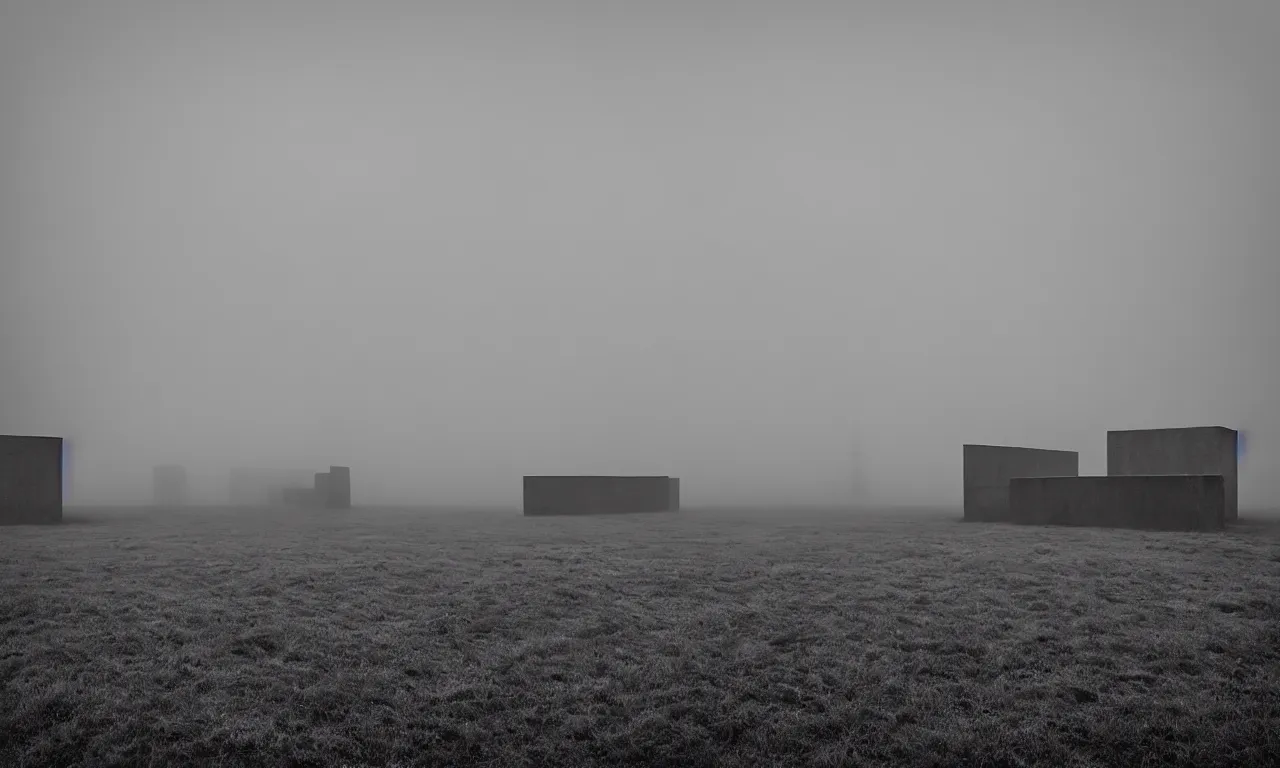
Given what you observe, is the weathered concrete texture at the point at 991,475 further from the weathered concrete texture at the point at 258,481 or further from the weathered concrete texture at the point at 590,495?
the weathered concrete texture at the point at 258,481

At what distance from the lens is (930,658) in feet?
25.2

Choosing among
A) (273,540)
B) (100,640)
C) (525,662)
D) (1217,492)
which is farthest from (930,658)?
(273,540)

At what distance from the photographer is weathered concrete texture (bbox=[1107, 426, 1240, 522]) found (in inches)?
738

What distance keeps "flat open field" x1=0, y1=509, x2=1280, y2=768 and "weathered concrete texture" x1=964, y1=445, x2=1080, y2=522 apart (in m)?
7.37

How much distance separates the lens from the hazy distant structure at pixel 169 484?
34606mm

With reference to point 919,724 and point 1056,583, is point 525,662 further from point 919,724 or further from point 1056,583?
point 1056,583

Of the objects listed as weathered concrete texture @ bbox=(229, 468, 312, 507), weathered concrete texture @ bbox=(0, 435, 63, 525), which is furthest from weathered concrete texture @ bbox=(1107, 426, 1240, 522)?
weathered concrete texture @ bbox=(229, 468, 312, 507)

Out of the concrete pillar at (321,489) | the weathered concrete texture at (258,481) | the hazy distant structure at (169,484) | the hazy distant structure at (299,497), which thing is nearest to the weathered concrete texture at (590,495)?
the concrete pillar at (321,489)

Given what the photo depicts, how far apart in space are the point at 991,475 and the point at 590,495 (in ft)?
36.1

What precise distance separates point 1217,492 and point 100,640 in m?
17.0

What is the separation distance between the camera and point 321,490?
3017 centimetres

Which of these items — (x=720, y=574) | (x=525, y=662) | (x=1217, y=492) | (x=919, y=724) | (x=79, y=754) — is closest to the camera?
(x=79, y=754)

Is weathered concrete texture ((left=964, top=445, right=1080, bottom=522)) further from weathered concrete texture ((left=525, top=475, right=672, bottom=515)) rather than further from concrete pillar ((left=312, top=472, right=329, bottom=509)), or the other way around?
concrete pillar ((left=312, top=472, right=329, bottom=509))

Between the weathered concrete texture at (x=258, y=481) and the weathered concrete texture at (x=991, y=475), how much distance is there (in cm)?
2845
